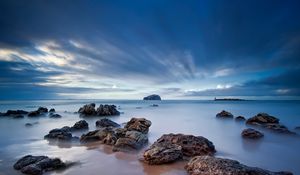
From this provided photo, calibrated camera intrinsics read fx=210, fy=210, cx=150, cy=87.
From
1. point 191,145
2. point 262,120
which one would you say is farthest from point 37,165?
point 262,120

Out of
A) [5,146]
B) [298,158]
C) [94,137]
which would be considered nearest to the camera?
[298,158]

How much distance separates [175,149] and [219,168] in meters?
2.42

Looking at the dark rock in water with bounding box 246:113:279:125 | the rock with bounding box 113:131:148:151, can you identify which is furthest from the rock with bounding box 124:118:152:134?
the dark rock in water with bounding box 246:113:279:125

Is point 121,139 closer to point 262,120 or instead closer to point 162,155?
point 162,155

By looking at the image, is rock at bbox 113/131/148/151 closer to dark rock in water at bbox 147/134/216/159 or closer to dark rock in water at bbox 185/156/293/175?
dark rock in water at bbox 147/134/216/159

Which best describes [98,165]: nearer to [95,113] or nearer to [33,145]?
[33,145]

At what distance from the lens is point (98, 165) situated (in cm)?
805

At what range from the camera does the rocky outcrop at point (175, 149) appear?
8.02 metres

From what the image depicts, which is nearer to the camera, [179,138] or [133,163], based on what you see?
[133,163]

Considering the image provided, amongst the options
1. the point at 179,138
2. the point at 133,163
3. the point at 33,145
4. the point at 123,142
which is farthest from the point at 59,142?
the point at 179,138

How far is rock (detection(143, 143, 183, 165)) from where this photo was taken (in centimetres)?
793

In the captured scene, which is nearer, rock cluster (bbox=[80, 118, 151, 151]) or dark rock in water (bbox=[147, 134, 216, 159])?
dark rock in water (bbox=[147, 134, 216, 159])

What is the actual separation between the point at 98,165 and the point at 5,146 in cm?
715

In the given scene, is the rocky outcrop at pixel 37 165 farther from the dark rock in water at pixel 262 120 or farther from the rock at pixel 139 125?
the dark rock in water at pixel 262 120
